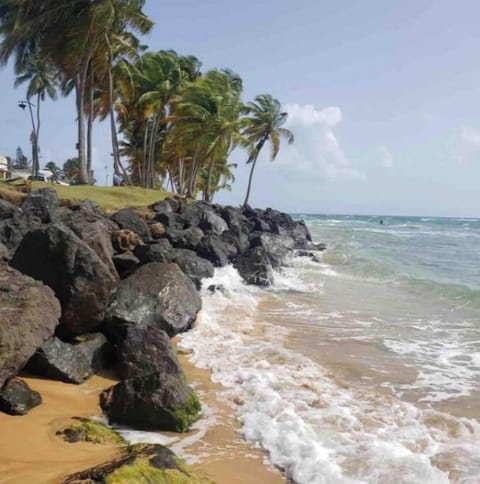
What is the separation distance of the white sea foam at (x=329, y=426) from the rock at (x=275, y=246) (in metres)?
11.3

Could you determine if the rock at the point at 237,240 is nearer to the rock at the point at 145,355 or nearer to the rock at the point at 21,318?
the rock at the point at 145,355

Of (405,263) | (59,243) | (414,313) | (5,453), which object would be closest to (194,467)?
(5,453)

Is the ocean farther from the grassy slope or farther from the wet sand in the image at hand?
the grassy slope

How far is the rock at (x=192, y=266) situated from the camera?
12.6 meters

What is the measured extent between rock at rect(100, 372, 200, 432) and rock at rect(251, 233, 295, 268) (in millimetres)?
13766

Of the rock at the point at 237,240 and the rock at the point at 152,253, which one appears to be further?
the rock at the point at 237,240

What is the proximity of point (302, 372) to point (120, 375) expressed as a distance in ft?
8.46

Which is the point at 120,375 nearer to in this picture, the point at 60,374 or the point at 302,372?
the point at 60,374

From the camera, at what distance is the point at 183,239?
1633 centimetres

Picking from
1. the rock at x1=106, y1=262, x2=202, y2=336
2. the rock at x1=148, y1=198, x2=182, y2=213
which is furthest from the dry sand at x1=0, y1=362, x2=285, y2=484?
the rock at x1=148, y1=198, x2=182, y2=213

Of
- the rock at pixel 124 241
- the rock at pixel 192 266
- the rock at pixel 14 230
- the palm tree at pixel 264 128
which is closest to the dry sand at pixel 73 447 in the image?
the rock at pixel 14 230

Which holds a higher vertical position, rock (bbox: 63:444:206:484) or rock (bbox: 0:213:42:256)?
rock (bbox: 0:213:42:256)

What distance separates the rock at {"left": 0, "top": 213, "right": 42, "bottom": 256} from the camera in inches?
406

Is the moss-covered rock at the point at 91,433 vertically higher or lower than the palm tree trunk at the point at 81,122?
lower
